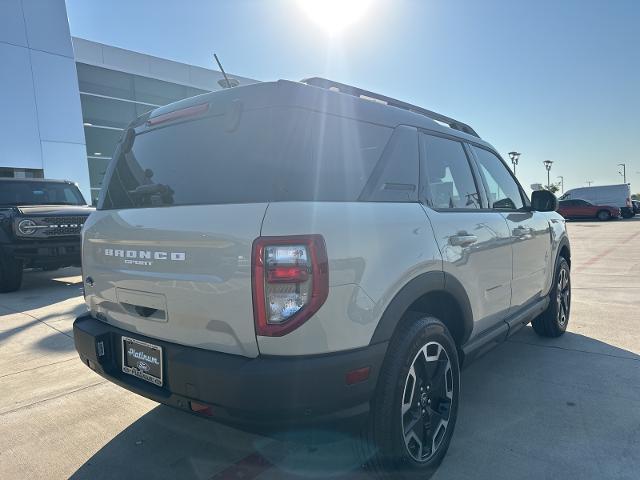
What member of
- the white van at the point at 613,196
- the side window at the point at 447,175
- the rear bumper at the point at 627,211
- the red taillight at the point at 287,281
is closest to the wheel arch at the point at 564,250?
the side window at the point at 447,175

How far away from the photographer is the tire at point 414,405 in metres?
2.04

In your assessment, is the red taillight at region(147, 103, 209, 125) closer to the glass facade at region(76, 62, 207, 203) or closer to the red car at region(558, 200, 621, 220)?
the glass facade at region(76, 62, 207, 203)

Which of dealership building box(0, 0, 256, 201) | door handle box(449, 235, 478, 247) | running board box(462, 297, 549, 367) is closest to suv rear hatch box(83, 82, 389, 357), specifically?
door handle box(449, 235, 478, 247)

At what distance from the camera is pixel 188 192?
2246mm

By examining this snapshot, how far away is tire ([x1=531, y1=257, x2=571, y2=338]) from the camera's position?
14.3ft

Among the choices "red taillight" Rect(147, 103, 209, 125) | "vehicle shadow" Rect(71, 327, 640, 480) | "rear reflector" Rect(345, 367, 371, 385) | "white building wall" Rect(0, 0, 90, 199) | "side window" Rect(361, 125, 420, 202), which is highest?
"white building wall" Rect(0, 0, 90, 199)

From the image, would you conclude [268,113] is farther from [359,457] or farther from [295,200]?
[359,457]

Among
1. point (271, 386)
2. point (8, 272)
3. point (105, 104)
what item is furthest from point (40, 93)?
point (271, 386)

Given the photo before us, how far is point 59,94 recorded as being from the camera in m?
17.1

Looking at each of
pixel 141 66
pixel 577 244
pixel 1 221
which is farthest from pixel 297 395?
pixel 141 66

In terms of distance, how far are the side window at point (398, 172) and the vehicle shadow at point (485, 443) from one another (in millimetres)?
1192

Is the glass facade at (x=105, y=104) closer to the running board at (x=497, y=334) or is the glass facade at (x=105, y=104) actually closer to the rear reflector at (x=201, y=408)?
the running board at (x=497, y=334)

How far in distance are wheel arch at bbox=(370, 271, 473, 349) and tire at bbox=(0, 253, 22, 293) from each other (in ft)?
22.8

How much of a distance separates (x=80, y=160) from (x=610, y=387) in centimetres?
1895
